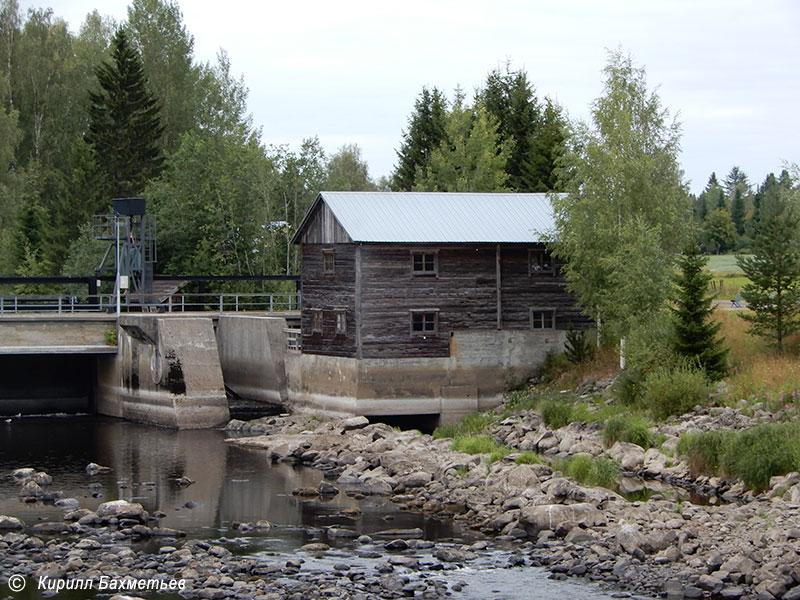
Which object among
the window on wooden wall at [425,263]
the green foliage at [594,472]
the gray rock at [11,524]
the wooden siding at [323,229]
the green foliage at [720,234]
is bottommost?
the gray rock at [11,524]

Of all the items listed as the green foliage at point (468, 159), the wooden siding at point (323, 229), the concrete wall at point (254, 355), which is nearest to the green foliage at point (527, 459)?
the wooden siding at point (323, 229)

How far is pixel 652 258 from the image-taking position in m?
42.1

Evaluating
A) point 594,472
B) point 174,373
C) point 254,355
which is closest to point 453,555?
point 594,472

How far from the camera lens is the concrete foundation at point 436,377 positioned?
43594mm

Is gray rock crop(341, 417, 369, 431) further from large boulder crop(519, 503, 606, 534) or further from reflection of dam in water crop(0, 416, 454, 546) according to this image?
large boulder crop(519, 503, 606, 534)

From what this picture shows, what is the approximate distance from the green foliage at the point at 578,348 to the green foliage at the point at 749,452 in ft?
37.4

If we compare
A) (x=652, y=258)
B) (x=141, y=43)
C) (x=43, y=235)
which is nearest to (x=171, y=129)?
(x=141, y=43)

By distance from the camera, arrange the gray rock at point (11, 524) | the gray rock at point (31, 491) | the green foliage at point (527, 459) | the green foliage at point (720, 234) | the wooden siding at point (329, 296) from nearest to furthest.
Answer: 1. the gray rock at point (11, 524)
2. the gray rock at point (31, 491)
3. the green foliage at point (527, 459)
4. the wooden siding at point (329, 296)
5. the green foliage at point (720, 234)

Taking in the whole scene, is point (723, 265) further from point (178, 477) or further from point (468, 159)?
point (178, 477)

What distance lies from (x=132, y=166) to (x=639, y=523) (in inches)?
2044

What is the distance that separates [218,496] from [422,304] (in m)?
13.4

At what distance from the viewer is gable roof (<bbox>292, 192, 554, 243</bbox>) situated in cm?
4428

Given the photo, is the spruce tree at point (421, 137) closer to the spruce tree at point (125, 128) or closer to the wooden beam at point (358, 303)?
the spruce tree at point (125, 128)

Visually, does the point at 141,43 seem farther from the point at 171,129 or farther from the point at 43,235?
the point at 43,235
